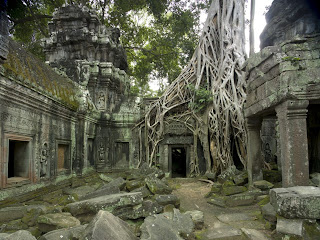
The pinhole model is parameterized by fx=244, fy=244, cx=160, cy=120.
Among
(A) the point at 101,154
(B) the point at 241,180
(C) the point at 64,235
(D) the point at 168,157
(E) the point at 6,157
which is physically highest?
(E) the point at 6,157

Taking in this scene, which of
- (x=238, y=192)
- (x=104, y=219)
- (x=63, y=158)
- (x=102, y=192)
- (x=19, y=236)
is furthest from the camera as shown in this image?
(x=63, y=158)

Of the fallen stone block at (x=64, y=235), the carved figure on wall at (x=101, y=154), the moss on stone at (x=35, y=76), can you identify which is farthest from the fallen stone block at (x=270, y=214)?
the carved figure on wall at (x=101, y=154)

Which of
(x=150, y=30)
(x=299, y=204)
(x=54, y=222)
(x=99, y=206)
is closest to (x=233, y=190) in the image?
(x=299, y=204)

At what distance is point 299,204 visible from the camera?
9.91ft

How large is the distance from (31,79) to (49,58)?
18.3ft

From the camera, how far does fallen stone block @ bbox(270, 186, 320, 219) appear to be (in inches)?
117

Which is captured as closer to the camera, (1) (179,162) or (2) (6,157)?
(2) (6,157)

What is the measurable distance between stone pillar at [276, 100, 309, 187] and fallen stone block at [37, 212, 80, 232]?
3314 mm

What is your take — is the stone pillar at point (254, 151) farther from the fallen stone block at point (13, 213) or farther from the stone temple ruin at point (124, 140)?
the fallen stone block at point (13, 213)

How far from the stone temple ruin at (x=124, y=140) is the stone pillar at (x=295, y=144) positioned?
0.01m

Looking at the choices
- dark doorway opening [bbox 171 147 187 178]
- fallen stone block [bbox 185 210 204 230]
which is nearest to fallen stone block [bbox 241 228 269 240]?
fallen stone block [bbox 185 210 204 230]

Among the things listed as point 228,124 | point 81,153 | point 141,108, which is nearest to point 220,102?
point 228,124

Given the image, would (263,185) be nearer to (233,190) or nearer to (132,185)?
(233,190)

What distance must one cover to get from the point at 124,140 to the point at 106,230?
22.0 ft
